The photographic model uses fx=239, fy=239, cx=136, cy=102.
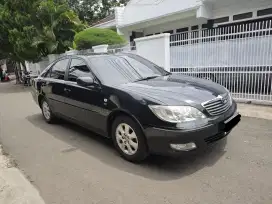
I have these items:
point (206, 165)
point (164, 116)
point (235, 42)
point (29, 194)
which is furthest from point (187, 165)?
point (235, 42)

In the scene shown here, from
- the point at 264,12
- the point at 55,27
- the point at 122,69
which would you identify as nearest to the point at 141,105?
the point at 122,69

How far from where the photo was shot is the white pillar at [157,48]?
27.6 ft

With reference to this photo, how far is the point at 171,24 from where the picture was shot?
1423cm

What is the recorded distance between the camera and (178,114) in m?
3.10

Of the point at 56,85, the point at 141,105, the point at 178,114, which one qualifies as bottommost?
the point at 178,114

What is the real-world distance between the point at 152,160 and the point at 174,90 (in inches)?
44.1

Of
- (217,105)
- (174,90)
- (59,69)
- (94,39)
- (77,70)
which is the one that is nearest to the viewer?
(217,105)

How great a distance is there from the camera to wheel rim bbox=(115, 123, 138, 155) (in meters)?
3.49

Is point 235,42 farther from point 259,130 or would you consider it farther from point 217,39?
point 259,130

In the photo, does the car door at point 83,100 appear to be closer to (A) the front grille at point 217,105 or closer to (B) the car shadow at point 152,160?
(B) the car shadow at point 152,160

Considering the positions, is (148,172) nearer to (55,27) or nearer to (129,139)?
(129,139)

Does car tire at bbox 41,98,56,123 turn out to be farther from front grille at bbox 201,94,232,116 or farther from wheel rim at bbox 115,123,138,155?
front grille at bbox 201,94,232,116

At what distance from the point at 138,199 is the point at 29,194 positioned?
4.54 ft

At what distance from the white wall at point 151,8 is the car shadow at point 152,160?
941 centimetres
